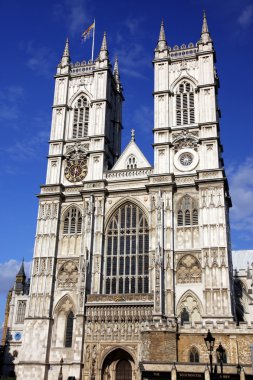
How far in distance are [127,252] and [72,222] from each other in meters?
5.64

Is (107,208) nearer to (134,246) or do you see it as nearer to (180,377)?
(134,246)

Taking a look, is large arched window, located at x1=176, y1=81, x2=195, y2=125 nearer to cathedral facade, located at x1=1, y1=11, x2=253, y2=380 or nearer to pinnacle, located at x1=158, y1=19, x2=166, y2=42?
cathedral facade, located at x1=1, y1=11, x2=253, y2=380

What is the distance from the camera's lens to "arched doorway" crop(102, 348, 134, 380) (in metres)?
32.8

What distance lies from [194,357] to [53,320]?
1240 centimetres

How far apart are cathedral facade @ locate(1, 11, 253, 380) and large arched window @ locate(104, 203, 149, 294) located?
0.08 meters

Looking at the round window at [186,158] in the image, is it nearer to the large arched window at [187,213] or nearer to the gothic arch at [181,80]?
the large arched window at [187,213]

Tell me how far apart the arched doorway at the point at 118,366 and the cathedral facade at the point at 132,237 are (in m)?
0.08

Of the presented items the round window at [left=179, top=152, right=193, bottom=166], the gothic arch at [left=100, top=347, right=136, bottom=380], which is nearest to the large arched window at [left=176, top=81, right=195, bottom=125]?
the round window at [left=179, top=152, right=193, bottom=166]

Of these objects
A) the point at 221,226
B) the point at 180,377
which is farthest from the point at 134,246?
the point at 180,377

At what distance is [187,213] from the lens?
121ft

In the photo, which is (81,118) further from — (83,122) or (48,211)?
(48,211)

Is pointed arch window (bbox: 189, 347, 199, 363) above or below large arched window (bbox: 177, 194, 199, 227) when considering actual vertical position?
below

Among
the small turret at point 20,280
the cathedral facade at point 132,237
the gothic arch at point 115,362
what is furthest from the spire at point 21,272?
the gothic arch at point 115,362

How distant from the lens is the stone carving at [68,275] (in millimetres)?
36875
